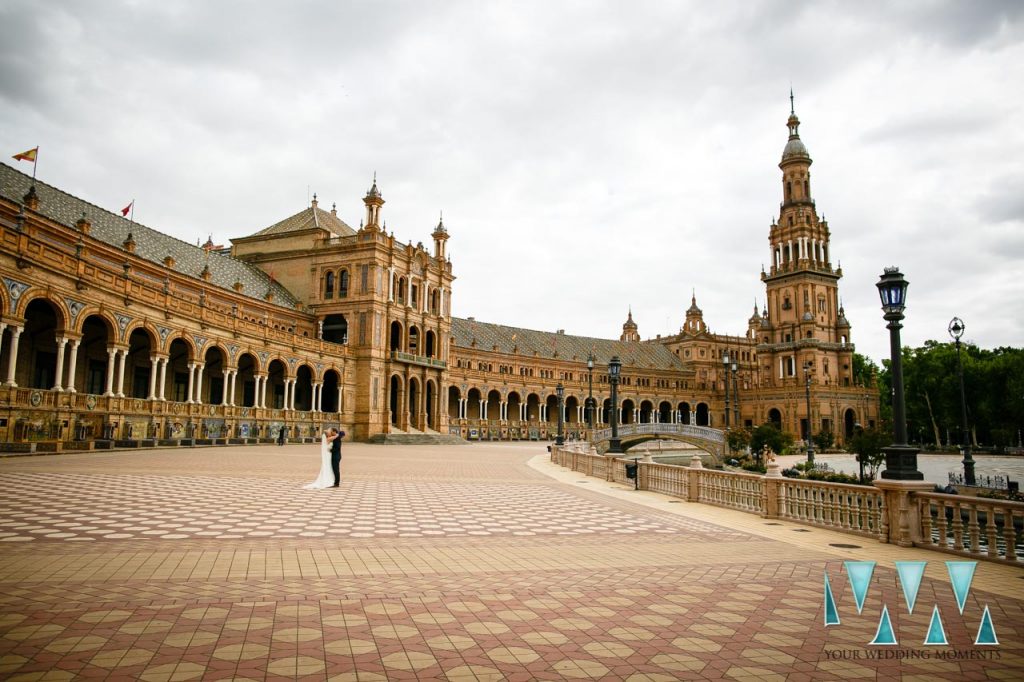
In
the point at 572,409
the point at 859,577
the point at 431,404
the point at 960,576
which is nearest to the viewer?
the point at 960,576

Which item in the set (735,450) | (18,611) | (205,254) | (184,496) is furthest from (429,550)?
(205,254)

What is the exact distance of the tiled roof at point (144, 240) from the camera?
1341 inches

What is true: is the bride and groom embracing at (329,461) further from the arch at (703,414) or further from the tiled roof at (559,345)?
the arch at (703,414)

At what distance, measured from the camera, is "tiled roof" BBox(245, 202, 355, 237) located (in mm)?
59594

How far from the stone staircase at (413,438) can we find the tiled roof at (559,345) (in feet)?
70.3

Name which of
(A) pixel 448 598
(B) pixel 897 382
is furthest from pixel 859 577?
(B) pixel 897 382

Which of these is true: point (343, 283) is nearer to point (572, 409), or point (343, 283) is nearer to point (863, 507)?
point (572, 409)

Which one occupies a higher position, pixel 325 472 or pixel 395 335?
pixel 395 335

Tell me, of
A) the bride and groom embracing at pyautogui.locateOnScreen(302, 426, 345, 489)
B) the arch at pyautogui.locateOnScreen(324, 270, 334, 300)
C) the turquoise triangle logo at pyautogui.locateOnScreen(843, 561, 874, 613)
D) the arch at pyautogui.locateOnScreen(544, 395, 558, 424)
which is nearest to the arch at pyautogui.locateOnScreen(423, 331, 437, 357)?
the arch at pyautogui.locateOnScreen(324, 270, 334, 300)

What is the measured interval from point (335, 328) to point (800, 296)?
Answer: 215 feet

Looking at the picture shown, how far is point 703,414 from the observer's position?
10369cm

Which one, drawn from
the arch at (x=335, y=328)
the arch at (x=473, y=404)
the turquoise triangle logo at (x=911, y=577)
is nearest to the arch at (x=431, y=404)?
the arch at (x=335, y=328)

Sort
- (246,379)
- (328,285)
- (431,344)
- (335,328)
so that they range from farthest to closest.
Result: (431,344)
(328,285)
(335,328)
(246,379)

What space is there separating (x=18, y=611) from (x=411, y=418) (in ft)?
181
